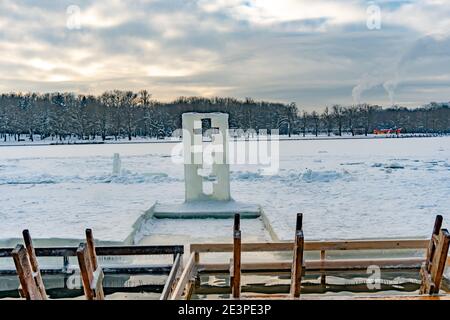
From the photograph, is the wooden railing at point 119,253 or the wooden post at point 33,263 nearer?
the wooden post at point 33,263

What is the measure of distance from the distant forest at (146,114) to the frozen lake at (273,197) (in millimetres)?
1117

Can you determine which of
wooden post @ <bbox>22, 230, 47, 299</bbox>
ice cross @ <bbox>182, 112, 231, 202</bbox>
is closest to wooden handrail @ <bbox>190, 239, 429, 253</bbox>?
wooden post @ <bbox>22, 230, 47, 299</bbox>

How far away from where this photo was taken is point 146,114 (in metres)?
7.71

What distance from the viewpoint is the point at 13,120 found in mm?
3311

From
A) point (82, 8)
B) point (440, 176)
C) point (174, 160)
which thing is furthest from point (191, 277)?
point (174, 160)

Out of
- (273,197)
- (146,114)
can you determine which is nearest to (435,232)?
(273,197)

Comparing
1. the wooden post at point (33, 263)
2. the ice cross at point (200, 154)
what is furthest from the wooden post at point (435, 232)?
the ice cross at point (200, 154)

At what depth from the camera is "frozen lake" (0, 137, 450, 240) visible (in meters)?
5.00

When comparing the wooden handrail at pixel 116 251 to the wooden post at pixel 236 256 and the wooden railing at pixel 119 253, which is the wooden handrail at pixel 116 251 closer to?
the wooden railing at pixel 119 253

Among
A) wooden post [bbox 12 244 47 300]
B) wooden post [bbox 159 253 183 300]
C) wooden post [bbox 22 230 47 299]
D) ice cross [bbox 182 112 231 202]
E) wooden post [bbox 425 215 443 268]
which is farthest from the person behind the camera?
ice cross [bbox 182 112 231 202]

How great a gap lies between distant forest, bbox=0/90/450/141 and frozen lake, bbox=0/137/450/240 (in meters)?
1.12

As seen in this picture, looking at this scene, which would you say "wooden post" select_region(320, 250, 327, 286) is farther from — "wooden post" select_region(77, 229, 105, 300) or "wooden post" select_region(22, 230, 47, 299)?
"wooden post" select_region(22, 230, 47, 299)

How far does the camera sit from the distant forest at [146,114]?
2787 mm

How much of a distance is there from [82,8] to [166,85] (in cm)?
68
